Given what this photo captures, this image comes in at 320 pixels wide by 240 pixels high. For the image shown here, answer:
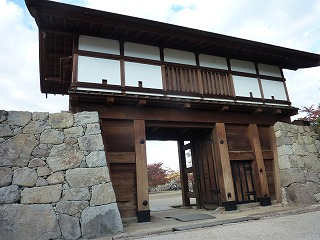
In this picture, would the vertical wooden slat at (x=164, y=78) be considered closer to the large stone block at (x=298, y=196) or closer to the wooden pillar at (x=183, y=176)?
the wooden pillar at (x=183, y=176)

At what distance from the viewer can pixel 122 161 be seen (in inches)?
274

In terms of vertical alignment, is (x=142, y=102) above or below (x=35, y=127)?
Result: above

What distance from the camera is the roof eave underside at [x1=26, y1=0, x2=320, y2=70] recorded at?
6.60 meters

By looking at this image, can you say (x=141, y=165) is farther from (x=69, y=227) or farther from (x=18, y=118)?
(x=18, y=118)

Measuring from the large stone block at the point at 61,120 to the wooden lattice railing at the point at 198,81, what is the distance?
3188 mm

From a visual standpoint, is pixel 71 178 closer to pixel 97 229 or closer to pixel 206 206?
pixel 97 229

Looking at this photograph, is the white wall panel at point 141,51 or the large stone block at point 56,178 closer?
the large stone block at point 56,178

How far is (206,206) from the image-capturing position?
9.23m

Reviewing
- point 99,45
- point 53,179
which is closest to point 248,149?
point 99,45

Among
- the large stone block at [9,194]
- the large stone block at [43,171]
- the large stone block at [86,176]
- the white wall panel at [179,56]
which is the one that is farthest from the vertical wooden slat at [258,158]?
the large stone block at [9,194]

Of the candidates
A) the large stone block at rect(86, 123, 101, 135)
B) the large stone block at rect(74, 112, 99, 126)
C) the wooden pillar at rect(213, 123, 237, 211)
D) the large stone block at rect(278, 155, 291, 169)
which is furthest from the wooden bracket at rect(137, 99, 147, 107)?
the large stone block at rect(278, 155, 291, 169)

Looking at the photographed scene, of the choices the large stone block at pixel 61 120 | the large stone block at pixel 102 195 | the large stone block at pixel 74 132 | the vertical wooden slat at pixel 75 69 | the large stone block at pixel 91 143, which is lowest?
the large stone block at pixel 102 195

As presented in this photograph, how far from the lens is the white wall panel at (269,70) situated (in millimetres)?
10000

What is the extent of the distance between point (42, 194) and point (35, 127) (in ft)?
5.47
